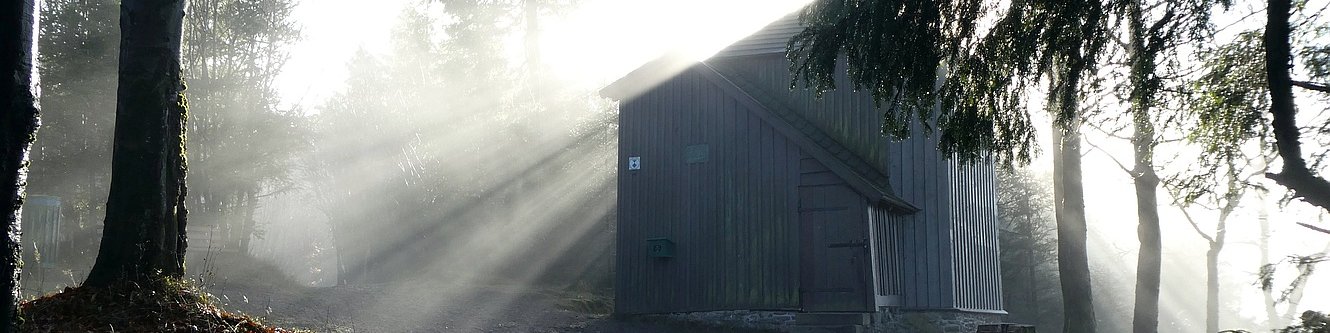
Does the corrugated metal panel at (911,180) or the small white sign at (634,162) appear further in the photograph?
the small white sign at (634,162)

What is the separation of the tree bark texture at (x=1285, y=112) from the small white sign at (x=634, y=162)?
457 inches

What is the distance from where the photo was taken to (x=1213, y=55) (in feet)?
28.8

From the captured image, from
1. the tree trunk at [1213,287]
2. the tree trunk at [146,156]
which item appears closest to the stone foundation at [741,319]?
the tree trunk at [146,156]

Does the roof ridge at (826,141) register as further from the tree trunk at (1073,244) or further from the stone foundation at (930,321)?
the tree trunk at (1073,244)

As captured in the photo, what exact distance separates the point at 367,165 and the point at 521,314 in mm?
13105

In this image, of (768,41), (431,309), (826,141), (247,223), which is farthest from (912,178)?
(247,223)

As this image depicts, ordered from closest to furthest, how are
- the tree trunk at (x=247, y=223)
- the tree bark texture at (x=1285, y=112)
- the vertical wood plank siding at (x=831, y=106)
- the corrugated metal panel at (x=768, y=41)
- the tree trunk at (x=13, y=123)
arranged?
the tree trunk at (x=13, y=123) < the tree bark texture at (x=1285, y=112) < the vertical wood plank siding at (x=831, y=106) < the corrugated metal panel at (x=768, y=41) < the tree trunk at (x=247, y=223)

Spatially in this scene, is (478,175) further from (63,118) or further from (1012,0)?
(1012,0)

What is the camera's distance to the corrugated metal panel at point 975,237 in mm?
18797

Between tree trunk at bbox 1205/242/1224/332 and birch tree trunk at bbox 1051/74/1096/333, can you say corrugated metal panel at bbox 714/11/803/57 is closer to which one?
birch tree trunk at bbox 1051/74/1096/333

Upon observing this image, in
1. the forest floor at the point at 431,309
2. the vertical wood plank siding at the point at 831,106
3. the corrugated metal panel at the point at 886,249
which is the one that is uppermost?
the vertical wood plank siding at the point at 831,106

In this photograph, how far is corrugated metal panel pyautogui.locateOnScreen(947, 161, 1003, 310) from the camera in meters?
18.8

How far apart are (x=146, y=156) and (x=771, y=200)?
10.4 meters

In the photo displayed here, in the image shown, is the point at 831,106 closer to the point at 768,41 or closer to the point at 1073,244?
the point at 768,41
